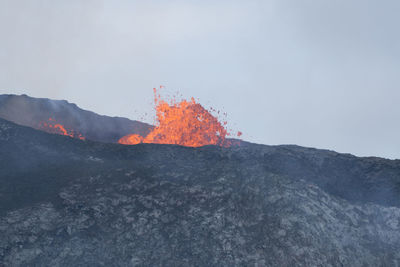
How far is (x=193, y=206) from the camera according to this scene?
1377 centimetres

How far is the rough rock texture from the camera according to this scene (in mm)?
11492

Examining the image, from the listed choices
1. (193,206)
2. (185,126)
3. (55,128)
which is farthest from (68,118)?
(193,206)

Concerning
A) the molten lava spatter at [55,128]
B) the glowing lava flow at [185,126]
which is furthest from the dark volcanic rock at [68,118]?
the glowing lava flow at [185,126]

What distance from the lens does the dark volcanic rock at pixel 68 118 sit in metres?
35.6

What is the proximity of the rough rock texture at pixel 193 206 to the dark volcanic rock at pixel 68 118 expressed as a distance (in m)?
18.3

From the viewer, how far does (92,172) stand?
1587 cm

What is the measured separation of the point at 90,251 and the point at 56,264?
994 mm

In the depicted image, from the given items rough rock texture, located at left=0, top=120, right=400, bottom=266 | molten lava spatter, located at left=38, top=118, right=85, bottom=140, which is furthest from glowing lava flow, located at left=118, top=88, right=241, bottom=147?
molten lava spatter, located at left=38, top=118, right=85, bottom=140

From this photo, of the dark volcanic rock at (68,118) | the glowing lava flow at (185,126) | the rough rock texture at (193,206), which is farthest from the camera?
the dark volcanic rock at (68,118)

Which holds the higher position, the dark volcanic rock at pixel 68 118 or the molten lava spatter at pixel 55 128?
the dark volcanic rock at pixel 68 118

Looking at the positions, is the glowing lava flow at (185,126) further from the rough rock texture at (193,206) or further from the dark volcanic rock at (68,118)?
the dark volcanic rock at (68,118)

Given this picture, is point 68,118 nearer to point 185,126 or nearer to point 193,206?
Result: point 185,126

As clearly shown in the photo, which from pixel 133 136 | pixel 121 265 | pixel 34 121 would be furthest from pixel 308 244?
pixel 34 121

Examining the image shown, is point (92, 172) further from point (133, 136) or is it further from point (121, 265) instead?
point (133, 136)
